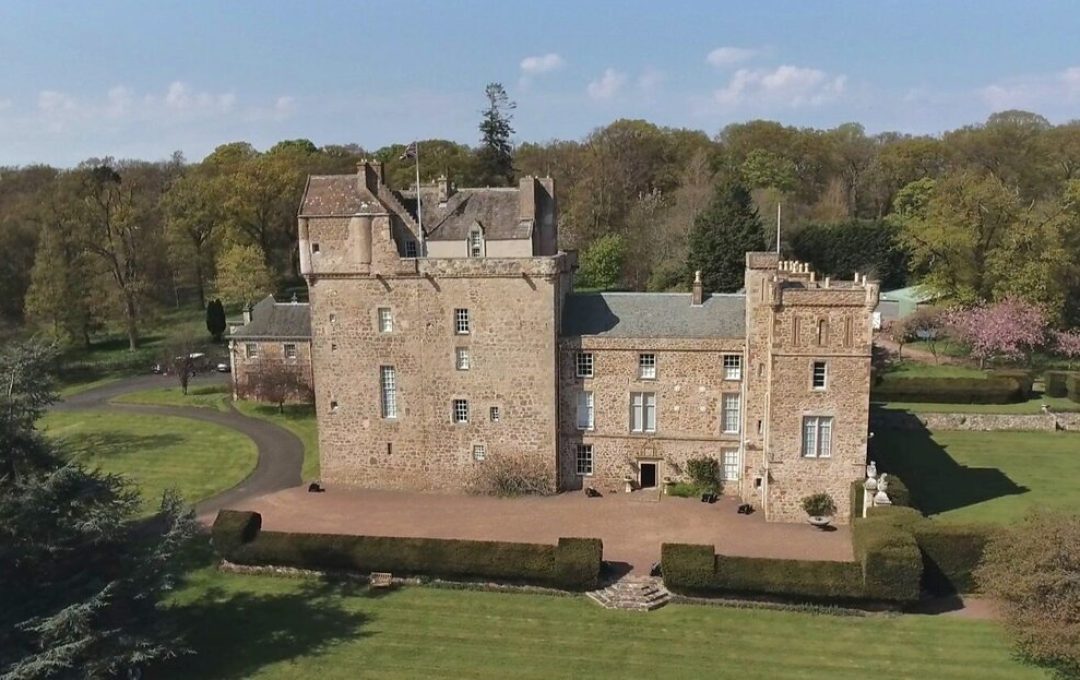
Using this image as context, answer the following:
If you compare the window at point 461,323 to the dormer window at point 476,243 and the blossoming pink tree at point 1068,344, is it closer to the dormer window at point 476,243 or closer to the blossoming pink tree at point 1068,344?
the dormer window at point 476,243

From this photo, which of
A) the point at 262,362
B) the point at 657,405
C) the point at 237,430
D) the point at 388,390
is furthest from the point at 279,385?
the point at 657,405

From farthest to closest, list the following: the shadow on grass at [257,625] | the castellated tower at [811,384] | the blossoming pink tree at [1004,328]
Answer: the blossoming pink tree at [1004,328], the castellated tower at [811,384], the shadow on grass at [257,625]

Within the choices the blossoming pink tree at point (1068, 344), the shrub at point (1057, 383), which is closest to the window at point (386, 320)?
the shrub at point (1057, 383)

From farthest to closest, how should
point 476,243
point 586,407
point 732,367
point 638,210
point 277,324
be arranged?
point 638,210 < point 277,324 < point 476,243 < point 586,407 < point 732,367

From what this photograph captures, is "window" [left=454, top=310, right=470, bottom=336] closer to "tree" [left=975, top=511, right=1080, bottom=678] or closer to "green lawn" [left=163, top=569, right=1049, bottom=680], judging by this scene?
"green lawn" [left=163, top=569, right=1049, bottom=680]

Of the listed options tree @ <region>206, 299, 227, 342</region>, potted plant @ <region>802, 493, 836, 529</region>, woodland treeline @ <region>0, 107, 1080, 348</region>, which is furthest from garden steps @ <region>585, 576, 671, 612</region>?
tree @ <region>206, 299, 227, 342</region>

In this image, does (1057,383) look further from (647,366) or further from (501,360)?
(501,360)

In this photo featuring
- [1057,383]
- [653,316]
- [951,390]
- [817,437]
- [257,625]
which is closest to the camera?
[257,625]
